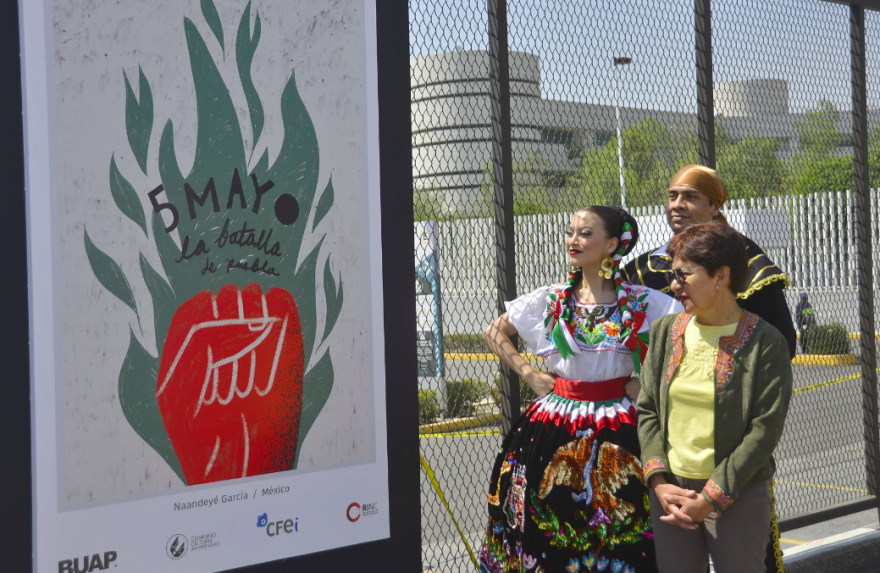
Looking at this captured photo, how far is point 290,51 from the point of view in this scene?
2549 millimetres

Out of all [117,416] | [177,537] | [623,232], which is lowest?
[177,537]

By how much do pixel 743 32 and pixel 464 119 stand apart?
1.89 metres

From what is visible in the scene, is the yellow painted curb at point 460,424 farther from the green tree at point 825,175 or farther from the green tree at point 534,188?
the green tree at point 825,175

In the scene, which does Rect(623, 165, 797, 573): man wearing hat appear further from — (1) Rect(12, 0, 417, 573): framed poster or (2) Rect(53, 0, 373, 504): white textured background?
(2) Rect(53, 0, 373, 504): white textured background

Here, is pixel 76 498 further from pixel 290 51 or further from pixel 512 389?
pixel 512 389

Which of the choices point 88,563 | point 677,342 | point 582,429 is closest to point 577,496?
point 582,429

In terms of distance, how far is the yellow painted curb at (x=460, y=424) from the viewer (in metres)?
4.00

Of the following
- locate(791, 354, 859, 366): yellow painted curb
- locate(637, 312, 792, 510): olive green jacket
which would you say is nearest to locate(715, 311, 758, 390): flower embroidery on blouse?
locate(637, 312, 792, 510): olive green jacket

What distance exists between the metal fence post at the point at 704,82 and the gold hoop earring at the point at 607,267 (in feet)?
4.43

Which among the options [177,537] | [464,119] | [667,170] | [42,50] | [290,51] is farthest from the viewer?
[667,170]

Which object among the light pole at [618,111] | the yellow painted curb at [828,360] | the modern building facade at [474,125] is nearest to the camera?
the modern building facade at [474,125]

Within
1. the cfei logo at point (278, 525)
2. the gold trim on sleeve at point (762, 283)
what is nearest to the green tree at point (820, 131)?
the gold trim on sleeve at point (762, 283)

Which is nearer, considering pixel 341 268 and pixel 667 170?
pixel 341 268

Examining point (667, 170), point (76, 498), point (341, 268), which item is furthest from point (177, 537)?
point (667, 170)
